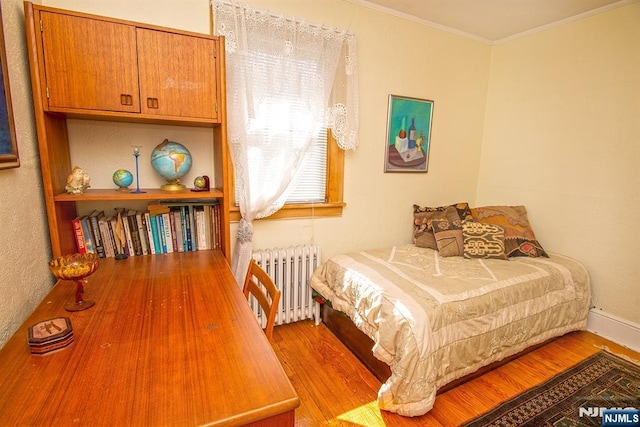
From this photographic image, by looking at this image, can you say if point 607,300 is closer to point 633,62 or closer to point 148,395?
point 633,62

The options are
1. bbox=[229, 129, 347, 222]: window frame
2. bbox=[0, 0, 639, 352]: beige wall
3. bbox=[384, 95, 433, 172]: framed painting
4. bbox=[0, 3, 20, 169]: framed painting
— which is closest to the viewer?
bbox=[0, 3, 20, 169]: framed painting

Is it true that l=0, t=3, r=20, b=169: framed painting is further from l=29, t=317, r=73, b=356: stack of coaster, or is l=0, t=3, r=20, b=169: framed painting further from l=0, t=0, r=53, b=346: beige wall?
l=29, t=317, r=73, b=356: stack of coaster

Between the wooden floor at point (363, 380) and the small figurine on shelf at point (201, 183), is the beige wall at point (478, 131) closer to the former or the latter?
the small figurine on shelf at point (201, 183)

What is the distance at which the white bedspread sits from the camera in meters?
1.59

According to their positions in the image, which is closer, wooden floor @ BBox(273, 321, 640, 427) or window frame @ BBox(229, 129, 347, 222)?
wooden floor @ BBox(273, 321, 640, 427)

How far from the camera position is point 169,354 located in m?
0.89

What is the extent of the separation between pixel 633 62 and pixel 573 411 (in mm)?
2352

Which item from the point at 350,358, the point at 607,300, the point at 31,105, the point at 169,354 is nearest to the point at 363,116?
the point at 350,358

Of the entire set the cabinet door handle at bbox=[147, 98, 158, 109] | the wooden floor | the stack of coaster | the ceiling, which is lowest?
the wooden floor

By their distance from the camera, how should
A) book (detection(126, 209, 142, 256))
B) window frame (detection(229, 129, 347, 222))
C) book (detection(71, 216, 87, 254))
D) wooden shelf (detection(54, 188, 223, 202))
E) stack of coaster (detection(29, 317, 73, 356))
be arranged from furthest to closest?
window frame (detection(229, 129, 347, 222))
book (detection(126, 209, 142, 256))
book (detection(71, 216, 87, 254))
wooden shelf (detection(54, 188, 223, 202))
stack of coaster (detection(29, 317, 73, 356))

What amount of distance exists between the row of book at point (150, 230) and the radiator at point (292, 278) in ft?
1.57

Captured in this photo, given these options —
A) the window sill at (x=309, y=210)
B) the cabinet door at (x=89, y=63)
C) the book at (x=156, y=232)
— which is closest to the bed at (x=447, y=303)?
the window sill at (x=309, y=210)

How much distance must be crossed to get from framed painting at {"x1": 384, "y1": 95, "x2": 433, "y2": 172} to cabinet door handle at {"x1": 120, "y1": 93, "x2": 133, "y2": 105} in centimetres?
187

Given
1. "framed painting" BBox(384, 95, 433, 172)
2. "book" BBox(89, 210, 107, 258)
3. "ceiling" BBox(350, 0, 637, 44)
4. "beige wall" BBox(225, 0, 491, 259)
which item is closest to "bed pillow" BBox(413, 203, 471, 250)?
"beige wall" BBox(225, 0, 491, 259)
